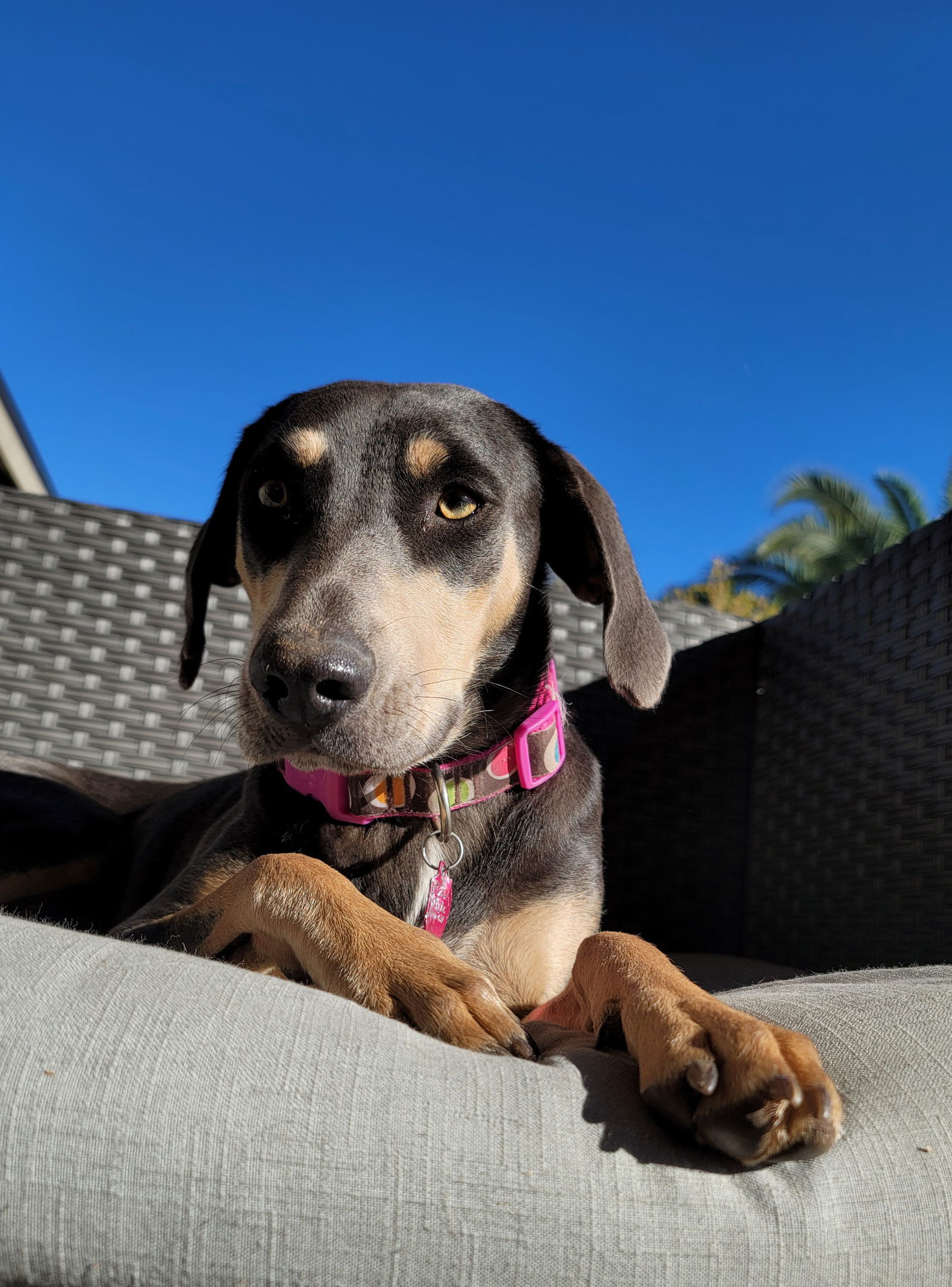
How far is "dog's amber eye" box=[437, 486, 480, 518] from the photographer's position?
2.06 m

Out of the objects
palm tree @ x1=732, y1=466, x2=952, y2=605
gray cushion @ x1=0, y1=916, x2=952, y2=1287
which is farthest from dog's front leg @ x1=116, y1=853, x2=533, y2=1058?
palm tree @ x1=732, y1=466, x2=952, y2=605

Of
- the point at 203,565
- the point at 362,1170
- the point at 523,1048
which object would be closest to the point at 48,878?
the point at 203,565

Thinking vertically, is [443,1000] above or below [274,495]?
below

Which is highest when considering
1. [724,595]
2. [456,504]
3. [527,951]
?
[456,504]

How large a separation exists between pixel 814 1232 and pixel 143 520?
325cm

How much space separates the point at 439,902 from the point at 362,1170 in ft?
3.42

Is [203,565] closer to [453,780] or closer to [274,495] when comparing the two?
[274,495]

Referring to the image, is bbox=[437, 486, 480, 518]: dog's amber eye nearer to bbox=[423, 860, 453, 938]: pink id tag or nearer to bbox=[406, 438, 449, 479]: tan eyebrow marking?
bbox=[406, 438, 449, 479]: tan eyebrow marking

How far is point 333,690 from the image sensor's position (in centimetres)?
154

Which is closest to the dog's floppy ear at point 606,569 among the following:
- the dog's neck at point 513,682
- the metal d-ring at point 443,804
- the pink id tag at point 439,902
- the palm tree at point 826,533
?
the dog's neck at point 513,682

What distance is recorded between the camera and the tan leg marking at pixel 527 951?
1.91m

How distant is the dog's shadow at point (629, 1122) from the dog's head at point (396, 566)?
2.31ft

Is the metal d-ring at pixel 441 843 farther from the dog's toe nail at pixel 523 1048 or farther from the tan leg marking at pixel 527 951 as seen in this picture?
the dog's toe nail at pixel 523 1048

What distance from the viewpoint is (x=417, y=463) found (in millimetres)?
2025
